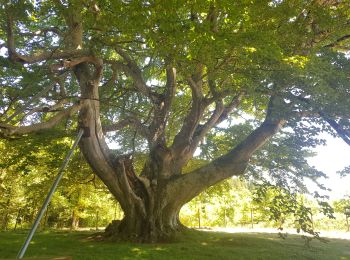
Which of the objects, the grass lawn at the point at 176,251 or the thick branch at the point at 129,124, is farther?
the thick branch at the point at 129,124

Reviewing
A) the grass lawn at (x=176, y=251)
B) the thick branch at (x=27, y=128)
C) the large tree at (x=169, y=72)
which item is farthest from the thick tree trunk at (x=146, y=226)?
the thick branch at (x=27, y=128)

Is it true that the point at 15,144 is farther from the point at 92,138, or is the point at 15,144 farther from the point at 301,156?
the point at 301,156

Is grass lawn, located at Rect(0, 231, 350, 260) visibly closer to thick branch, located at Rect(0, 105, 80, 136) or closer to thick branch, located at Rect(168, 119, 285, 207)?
thick branch, located at Rect(168, 119, 285, 207)

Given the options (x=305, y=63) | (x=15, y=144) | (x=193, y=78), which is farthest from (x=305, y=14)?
(x=15, y=144)

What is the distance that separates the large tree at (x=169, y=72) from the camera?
5453mm

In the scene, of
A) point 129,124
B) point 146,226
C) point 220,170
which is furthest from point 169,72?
point 146,226

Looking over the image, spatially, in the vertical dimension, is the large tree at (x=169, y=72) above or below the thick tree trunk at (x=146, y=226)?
above

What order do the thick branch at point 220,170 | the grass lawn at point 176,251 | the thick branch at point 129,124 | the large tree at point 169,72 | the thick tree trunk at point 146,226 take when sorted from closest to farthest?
the large tree at point 169,72
the grass lawn at point 176,251
the thick tree trunk at point 146,226
the thick branch at point 220,170
the thick branch at point 129,124

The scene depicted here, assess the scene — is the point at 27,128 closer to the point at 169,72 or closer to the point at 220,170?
the point at 169,72

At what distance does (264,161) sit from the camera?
38.2 feet

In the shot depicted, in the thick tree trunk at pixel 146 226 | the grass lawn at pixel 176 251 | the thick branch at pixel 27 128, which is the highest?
the thick branch at pixel 27 128

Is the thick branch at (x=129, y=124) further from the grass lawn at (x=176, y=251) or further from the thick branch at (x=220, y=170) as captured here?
the grass lawn at (x=176, y=251)

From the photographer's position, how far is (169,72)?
32.6 ft

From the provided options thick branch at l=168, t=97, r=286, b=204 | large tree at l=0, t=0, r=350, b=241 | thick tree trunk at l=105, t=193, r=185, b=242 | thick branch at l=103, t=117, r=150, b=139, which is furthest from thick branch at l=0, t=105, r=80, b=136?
thick branch at l=168, t=97, r=286, b=204
